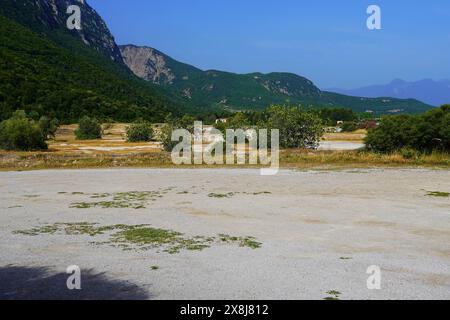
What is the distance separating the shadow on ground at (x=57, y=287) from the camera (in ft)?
27.2

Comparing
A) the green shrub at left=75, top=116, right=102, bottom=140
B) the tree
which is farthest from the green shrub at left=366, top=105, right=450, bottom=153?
the green shrub at left=75, top=116, right=102, bottom=140

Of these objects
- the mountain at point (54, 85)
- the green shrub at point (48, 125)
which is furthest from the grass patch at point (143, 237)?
the mountain at point (54, 85)

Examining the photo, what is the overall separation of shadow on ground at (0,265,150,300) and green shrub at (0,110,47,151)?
55048 mm

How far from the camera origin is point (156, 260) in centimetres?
1073

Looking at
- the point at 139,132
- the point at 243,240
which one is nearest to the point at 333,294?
the point at 243,240

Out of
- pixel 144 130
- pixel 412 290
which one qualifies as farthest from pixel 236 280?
pixel 144 130

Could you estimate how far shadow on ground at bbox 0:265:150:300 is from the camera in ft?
27.2

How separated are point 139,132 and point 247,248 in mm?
74171

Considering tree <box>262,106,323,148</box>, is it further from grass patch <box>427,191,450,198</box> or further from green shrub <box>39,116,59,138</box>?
green shrub <box>39,116,59,138</box>

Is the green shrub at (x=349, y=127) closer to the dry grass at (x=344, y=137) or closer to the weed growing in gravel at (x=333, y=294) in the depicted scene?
the dry grass at (x=344, y=137)

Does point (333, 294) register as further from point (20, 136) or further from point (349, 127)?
point (349, 127)

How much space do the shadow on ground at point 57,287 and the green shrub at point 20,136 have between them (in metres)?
55.0

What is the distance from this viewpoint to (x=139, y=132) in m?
84.1

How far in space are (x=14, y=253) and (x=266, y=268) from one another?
6242 millimetres
